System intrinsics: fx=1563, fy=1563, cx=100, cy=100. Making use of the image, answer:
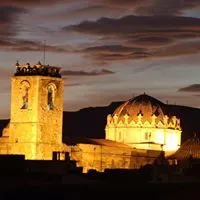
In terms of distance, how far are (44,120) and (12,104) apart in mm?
2487

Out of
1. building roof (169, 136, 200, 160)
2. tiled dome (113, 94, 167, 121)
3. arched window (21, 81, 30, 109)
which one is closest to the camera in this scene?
arched window (21, 81, 30, 109)

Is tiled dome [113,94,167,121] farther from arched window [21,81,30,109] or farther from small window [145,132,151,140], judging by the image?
arched window [21,81,30,109]

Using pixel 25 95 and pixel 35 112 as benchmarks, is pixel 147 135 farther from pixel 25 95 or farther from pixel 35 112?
pixel 25 95

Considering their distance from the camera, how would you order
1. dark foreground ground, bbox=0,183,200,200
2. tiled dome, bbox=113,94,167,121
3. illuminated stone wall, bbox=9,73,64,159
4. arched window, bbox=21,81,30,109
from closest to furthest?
dark foreground ground, bbox=0,183,200,200 → illuminated stone wall, bbox=9,73,64,159 → arched window, bbox=21,81,30,109 → tiled dome, bbox=113,94,167,121

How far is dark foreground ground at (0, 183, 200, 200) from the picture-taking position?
55.0m

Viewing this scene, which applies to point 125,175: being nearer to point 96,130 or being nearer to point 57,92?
point 57,92

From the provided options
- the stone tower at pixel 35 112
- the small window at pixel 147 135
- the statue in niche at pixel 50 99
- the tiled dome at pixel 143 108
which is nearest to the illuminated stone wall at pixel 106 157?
the stone tower at pixel 35 112

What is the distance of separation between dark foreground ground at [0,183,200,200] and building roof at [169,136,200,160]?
4777 cm

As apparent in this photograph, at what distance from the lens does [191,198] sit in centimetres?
6412

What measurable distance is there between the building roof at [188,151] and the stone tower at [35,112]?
562 inches

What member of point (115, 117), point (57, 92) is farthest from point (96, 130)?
point (57, 92)

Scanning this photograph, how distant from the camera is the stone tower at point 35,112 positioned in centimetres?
10556

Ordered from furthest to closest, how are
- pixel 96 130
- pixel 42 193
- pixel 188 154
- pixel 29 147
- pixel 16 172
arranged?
pixel 96 130 < pixel 188 154 < pixel 29 147 < pixel 16 172 < pixel 42 193

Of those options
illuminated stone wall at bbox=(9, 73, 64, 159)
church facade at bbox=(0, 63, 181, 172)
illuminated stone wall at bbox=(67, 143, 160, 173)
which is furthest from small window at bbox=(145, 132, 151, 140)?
illuminated stone wall at bbox=(9, 73, 64, 159)
